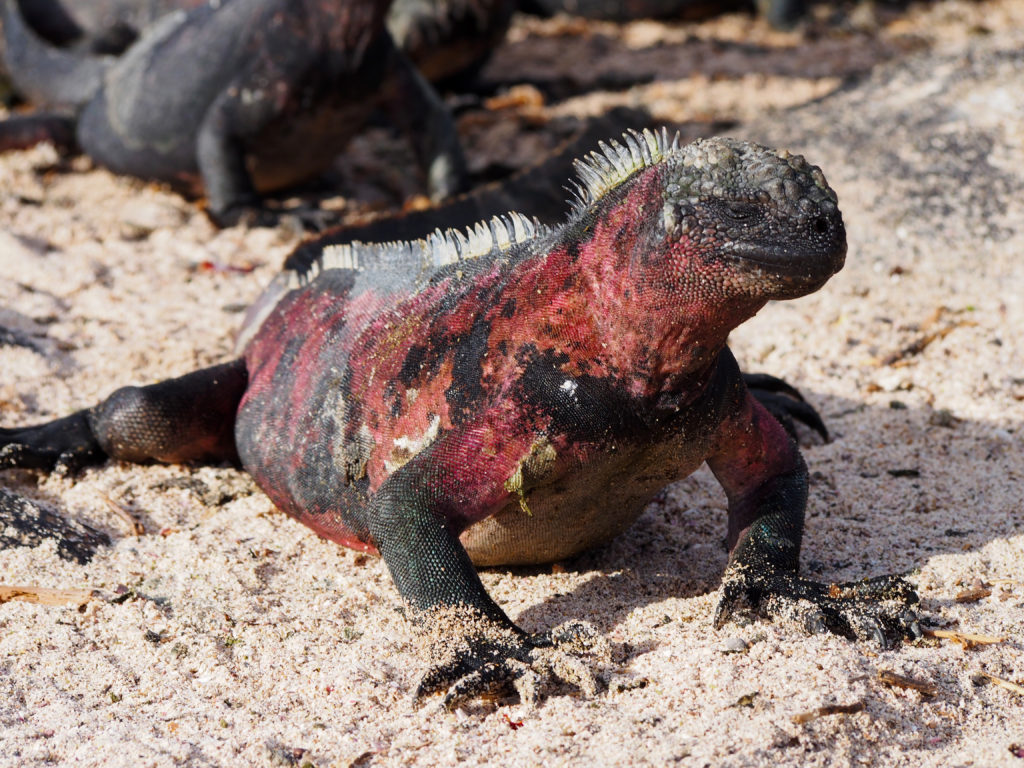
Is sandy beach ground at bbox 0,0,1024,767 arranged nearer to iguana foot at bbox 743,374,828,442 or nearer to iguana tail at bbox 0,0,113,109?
iguana foot at bbox 743,374,828,442

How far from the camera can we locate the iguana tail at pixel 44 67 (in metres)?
7.50

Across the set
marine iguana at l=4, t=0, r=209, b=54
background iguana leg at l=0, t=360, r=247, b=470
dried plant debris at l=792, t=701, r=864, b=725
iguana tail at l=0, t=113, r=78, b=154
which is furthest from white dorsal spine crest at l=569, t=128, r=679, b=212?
marine iguana at l=4, t=0, r=209, b=54

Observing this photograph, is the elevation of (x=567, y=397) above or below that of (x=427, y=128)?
above

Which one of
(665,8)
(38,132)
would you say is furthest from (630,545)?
(665,8)


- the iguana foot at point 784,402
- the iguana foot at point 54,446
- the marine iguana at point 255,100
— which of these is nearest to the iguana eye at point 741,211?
the iguana foot at point 784,402

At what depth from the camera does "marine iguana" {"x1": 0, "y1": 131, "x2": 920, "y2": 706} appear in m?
2.50

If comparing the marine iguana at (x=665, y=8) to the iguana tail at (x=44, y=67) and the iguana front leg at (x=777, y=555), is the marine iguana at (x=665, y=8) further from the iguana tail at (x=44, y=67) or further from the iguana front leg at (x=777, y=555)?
the iguana front leg at (x=777, y=555)

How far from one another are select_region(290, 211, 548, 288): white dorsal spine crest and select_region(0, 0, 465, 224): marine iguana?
2.61m

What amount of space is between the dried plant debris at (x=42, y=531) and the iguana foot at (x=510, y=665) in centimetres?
119

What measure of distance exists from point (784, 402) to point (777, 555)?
109 centimetres

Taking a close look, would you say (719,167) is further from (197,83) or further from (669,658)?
(197,83)

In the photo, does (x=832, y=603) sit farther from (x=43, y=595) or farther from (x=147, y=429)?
(x=147, y=429)

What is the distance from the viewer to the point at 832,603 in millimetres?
2781

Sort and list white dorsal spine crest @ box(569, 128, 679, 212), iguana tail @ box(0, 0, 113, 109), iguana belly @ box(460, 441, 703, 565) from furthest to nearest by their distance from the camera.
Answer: iguana tail @ box(0, 0, 113, 109)
iguana belly @ box(460, 441, 703, 565)
white dorsal spine crest @ box(569, 128, 679, 212)
